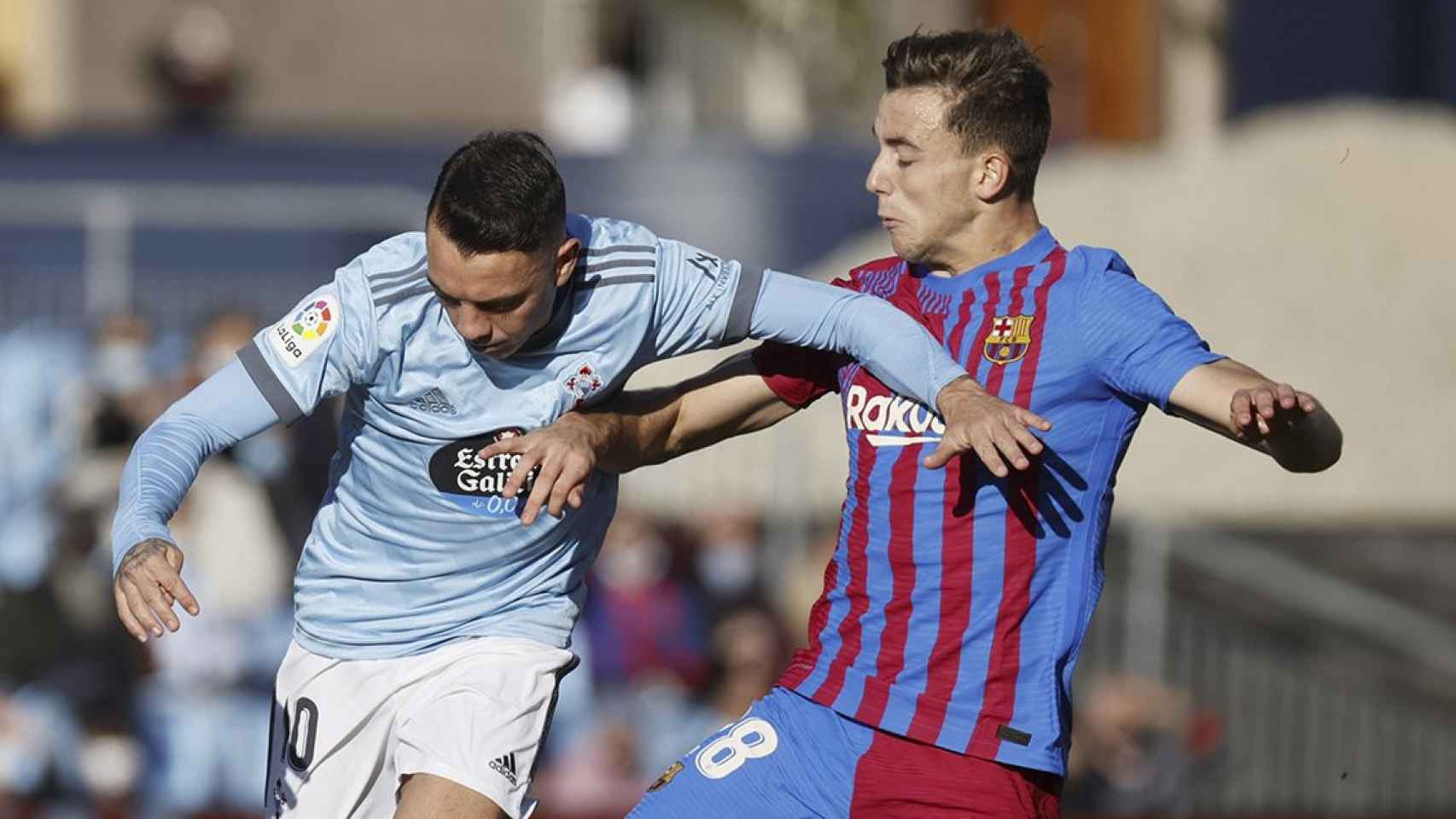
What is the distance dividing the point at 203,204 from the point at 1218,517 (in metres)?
6.65

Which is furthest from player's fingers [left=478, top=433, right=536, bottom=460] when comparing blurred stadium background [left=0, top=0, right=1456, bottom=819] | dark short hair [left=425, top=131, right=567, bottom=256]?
blurred stadium background [left=0, top=0, right=1456, bottom=819]

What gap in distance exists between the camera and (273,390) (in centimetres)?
→ 452

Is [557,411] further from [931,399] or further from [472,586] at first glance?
[931,399]

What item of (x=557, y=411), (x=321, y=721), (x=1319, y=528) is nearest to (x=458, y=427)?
(x=557, y=411)

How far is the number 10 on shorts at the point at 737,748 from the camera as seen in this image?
14.6 feet

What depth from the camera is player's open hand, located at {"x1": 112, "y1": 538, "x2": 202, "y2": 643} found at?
4109mm

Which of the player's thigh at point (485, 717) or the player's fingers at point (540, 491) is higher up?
the player's fingers at point (540, 491)

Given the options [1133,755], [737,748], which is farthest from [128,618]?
[1133,755]

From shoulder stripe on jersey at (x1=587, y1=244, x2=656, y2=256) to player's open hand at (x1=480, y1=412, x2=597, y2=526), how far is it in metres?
0.50

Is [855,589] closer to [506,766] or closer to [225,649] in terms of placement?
[506,766]

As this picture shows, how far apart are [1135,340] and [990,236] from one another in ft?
1.50

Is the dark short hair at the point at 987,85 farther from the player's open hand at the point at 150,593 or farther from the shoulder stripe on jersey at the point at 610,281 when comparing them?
the player's open hand at the point at 150,593

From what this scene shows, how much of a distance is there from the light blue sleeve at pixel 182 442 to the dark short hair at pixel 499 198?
0.55 metres

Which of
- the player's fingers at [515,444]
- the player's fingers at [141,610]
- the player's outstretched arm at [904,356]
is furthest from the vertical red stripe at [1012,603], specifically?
the player's fingers at [141,610]
